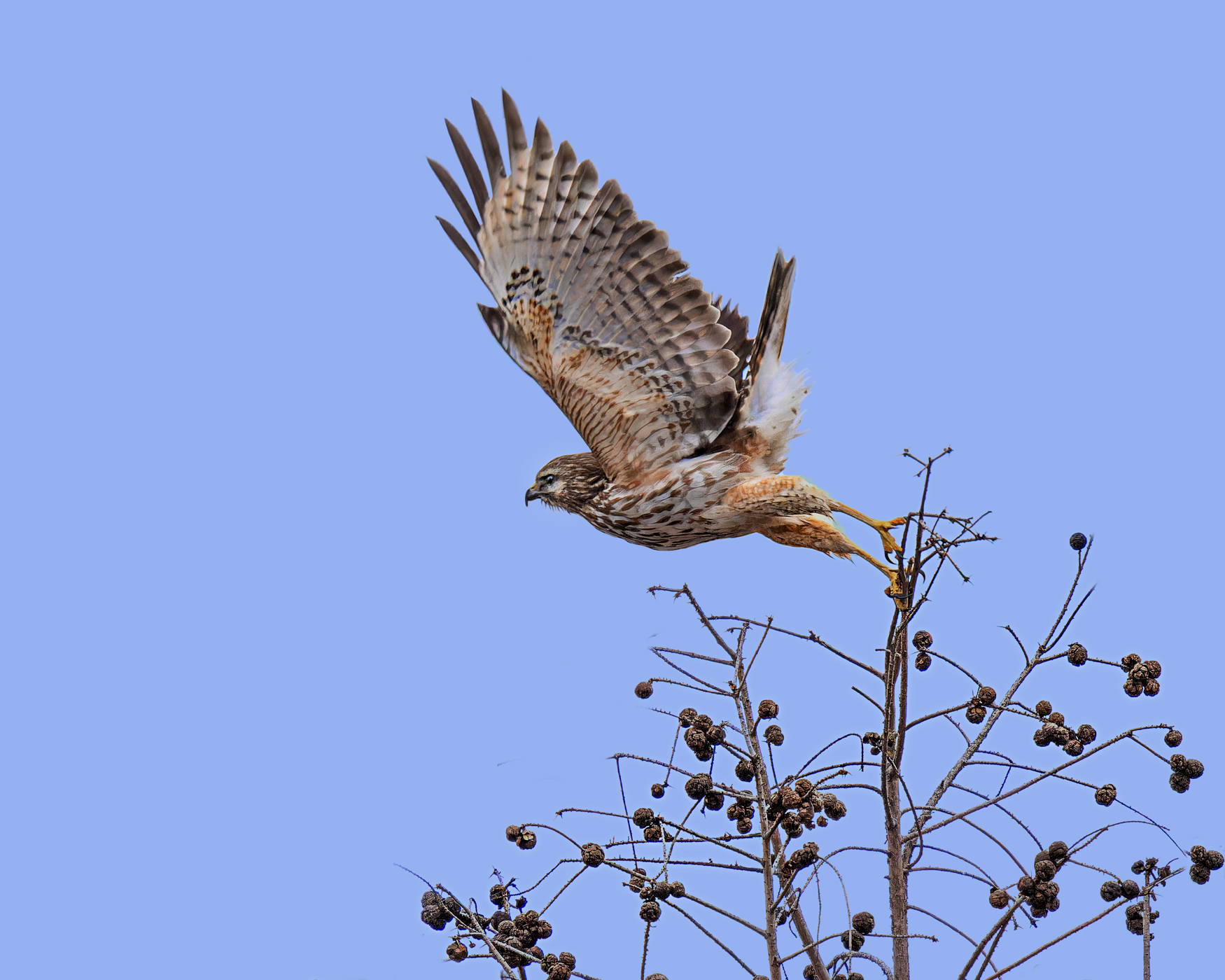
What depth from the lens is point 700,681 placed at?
2729mm

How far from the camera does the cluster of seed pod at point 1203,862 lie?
2598 mm

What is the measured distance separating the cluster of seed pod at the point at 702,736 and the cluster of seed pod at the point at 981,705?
1.95 ft

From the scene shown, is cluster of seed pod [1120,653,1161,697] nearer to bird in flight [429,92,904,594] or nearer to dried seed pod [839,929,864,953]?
bird in flight [429,92,904,594]

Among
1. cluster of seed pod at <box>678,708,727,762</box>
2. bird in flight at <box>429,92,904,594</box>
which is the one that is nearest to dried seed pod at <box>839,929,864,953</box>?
cluster of seed pod at <box>678,708,727,762</box>

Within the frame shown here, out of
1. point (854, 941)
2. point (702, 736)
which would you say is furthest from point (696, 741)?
point (854, 941)

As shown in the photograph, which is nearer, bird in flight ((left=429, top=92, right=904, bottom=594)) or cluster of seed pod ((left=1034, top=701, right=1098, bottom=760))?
cluster of seed pod ((left=1034, top=701, right=1098, bottom=760))

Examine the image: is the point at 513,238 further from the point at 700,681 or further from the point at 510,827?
the point at 510,827

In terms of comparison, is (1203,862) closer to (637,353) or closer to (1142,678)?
(1142,678)

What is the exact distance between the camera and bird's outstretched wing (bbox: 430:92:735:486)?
3.20 metres

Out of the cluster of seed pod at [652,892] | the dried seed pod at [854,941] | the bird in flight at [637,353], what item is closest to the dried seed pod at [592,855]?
the cluster of seed pod at [652,892]

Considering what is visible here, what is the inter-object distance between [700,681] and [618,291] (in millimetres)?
1045

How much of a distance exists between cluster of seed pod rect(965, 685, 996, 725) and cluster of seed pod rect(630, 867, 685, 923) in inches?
31.2

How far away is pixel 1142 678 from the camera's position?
8.88 feet

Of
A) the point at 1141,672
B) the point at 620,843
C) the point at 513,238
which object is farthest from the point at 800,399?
the point at 620,843
